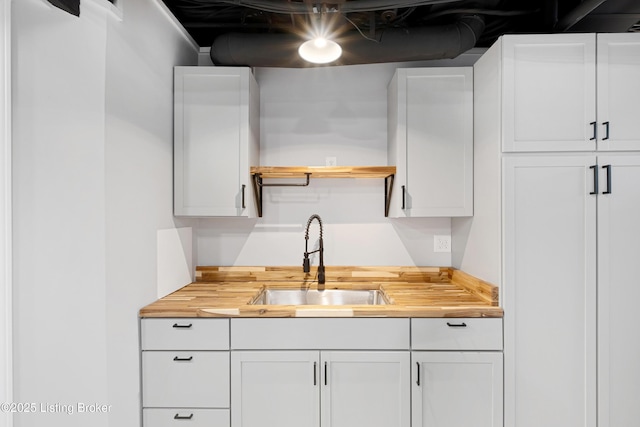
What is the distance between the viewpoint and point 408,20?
7.61 ft

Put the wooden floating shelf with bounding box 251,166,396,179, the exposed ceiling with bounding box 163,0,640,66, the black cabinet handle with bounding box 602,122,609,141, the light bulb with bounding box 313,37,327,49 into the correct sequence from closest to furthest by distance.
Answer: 1. the black cabinet handle with bounding box 602,122,609,141
2. the light bulb with bounding box 313,37,327,49
3. the exposed ceiling with bounding box 163,0,640,66
4. the wooden floating shelf with bounding box 251,166,396,179

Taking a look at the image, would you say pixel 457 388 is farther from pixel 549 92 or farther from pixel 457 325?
pixel 549 92

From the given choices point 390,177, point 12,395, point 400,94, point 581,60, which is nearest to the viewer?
point 12,395

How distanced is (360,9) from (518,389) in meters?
2.00

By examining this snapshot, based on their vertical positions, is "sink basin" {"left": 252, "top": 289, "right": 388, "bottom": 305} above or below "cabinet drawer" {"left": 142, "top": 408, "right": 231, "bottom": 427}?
above

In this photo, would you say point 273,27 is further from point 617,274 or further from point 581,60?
point 617,274

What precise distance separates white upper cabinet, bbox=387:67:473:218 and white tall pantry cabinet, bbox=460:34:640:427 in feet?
1.11

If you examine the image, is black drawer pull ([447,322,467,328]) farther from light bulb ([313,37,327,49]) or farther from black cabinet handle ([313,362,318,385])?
light bulb ([313,37,327,49])

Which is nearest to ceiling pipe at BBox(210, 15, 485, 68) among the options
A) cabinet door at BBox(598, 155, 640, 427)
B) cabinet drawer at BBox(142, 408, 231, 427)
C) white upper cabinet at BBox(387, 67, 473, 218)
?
white upper cabinet at BBox(387, 67, 473, 218)

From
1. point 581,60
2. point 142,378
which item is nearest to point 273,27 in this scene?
point 581,60

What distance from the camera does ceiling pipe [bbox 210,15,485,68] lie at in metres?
2.11

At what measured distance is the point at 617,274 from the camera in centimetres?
178

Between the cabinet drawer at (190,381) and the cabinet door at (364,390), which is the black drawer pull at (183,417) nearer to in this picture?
the cabinet drawer at (190,381)

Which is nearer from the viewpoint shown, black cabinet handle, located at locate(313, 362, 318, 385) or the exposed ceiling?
black cabinet handle, located at locate(313, 362, 318, 385)
